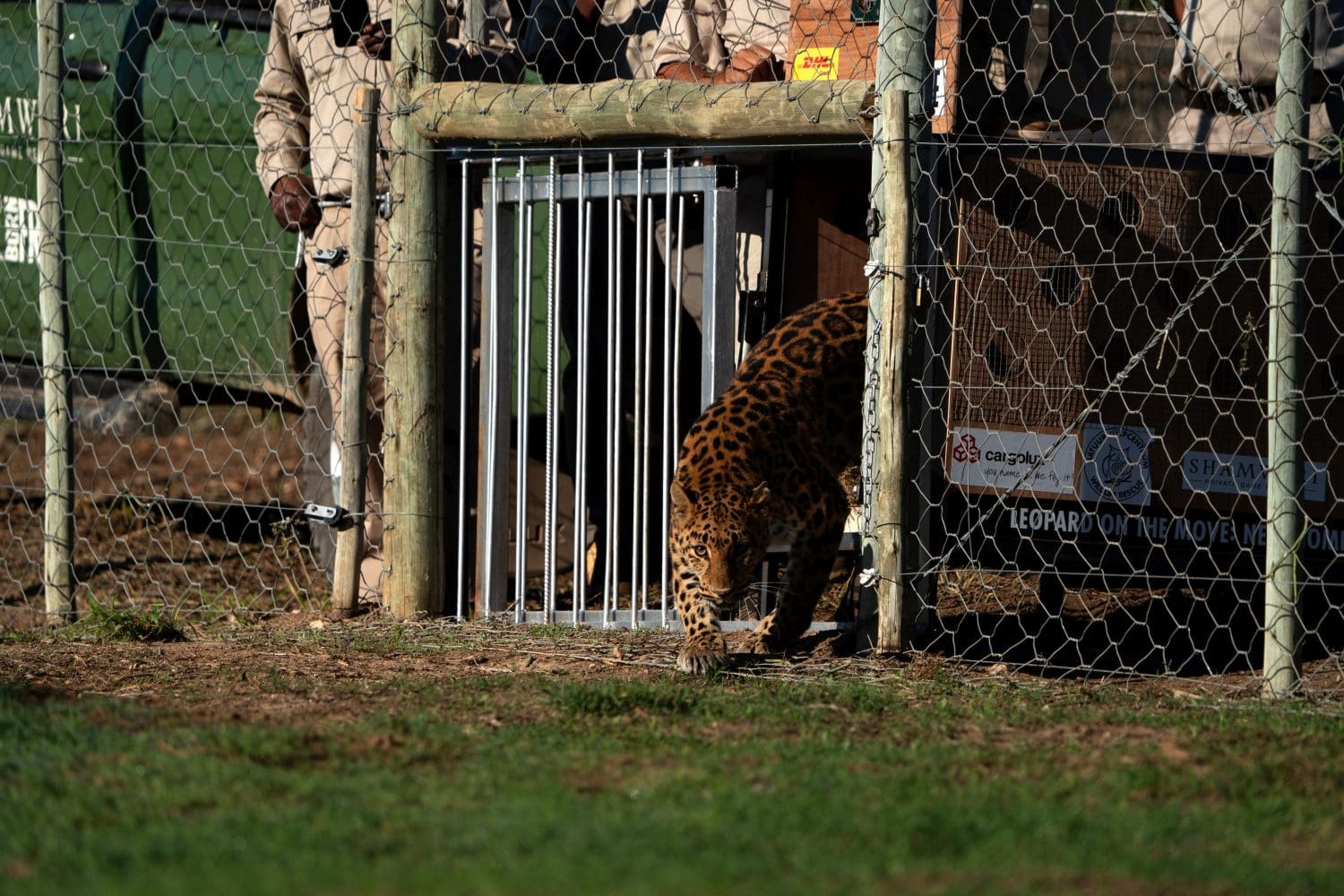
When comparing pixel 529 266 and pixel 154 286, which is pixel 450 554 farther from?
pixel 154 286

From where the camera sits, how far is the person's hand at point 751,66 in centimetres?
626

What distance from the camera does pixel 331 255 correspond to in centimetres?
632

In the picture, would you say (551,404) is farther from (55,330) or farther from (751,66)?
(55,330)

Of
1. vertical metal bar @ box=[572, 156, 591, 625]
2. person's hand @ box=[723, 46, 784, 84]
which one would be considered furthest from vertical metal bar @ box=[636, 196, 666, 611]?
person's hand @ box=[723, 46, 784, 84]

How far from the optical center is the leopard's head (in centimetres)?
538

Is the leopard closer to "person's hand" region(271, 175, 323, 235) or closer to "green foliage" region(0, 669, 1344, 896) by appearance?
"green foliage" region(0, 669, 1344, 896)

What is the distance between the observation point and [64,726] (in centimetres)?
387

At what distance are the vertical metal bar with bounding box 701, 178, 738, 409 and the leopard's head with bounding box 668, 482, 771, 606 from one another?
2.39 feet

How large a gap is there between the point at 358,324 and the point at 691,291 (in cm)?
137

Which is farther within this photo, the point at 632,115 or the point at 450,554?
the point at 450,554

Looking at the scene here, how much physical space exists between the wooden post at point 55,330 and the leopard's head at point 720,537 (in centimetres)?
268

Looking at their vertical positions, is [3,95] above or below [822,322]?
above

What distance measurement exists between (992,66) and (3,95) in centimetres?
453

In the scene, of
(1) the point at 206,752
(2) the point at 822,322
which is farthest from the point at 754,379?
(1) the point at 206,752
